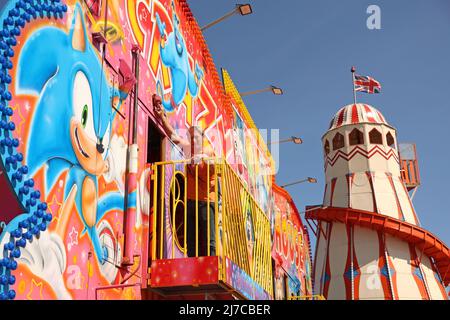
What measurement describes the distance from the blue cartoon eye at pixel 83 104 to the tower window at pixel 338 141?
84.4ft

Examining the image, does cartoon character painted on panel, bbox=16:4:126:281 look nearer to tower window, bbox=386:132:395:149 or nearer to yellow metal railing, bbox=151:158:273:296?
yellow metal railing, bbox=151:158:273:296

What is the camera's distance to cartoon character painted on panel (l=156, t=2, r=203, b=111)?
964 cm

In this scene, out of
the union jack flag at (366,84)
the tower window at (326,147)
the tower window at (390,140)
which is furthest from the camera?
the union jack flag at (366,84)

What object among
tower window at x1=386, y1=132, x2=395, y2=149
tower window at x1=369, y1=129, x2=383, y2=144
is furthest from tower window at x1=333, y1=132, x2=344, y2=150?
tower window at x1=386, y1=132, x2=395, y2=149

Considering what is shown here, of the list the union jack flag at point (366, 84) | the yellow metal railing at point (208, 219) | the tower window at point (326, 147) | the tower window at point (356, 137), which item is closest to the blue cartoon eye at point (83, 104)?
the yellow metal railing at point (208, 219)

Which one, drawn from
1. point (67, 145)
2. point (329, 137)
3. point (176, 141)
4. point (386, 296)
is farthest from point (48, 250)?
point (329, 137)

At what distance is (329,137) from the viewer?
32344 mm

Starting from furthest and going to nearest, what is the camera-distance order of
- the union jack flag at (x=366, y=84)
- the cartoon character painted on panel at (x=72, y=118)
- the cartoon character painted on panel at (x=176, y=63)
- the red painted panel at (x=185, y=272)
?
the union jack flag at (x=366, y=84) → the cartoon character painted on panel at (x=176, y=63) → the red painted panel at (x=185, y=272) → the cartoon character painted on panel at (x=72, y=118)

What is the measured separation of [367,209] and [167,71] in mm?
21871

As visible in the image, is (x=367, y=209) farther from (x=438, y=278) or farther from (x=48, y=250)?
(x=48, y=250)

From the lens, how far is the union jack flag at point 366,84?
33875 millimetres

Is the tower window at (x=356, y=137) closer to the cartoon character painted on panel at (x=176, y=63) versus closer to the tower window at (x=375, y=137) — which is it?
the tower window at (x=375, y=137)

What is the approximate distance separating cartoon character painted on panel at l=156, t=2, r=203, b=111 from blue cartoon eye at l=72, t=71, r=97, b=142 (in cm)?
243

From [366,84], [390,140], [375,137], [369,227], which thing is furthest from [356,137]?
[369,227]
